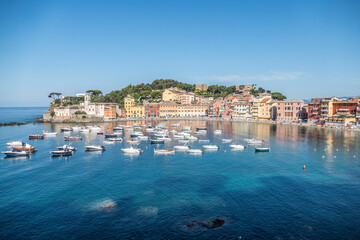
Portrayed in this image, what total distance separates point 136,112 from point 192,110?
33252 millimetres

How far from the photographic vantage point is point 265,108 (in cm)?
12481

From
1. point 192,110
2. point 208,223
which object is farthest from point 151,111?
point 208,223

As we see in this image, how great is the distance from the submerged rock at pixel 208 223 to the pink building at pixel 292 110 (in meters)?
103

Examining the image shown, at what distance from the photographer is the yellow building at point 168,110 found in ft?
454

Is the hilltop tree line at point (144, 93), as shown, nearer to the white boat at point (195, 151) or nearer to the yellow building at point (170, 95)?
the yellow building at point (170, 95)

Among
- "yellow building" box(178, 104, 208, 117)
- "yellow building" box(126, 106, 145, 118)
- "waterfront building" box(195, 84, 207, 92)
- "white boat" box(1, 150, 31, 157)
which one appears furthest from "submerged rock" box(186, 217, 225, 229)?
"waterfront building" box(195, 84, 207, 92)

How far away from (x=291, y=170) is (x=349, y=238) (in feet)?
A: 62.7

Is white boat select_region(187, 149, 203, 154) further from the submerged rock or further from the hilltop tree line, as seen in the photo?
the hilltop tree line

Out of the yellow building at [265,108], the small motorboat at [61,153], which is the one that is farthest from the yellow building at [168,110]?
the small motorboat at [61,153]

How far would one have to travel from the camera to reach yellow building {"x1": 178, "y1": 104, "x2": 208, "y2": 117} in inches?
5605

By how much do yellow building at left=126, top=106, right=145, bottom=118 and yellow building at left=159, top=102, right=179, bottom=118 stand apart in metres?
10.3

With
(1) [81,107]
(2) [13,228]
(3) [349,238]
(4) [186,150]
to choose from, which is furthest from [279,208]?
(1) [81,107]

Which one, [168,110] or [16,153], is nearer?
[16,153]

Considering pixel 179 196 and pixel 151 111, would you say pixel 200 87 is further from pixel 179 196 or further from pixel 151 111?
pixel 179 196
